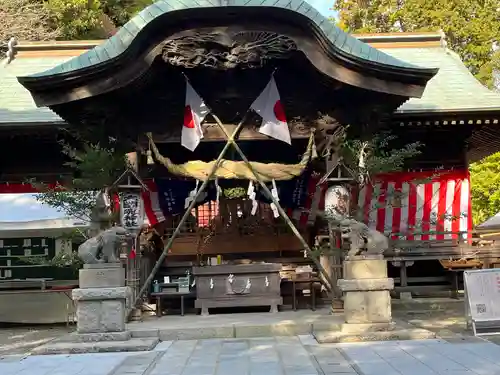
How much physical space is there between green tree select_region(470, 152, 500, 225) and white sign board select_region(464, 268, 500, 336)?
1390 centimetres

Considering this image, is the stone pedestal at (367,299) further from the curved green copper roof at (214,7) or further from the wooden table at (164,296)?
the wooden table at (164,296)

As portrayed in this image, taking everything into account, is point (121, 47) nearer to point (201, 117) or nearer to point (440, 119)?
point (201, 117)

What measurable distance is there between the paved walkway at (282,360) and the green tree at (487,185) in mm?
15533

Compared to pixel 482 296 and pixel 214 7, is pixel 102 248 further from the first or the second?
pixel 482 296

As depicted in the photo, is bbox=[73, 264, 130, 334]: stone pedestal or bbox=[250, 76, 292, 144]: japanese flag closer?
bbox=[73, 264, 130, 334]: stone pedestal

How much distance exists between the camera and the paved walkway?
586 centimetres

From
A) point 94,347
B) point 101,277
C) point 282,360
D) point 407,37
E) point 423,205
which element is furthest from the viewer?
point 407,37

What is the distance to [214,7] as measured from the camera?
7.68 metres

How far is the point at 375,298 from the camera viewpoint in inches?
311

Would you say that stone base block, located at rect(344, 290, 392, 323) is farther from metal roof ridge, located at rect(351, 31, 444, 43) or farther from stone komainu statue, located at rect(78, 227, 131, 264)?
metal roof ridge, located at rect(351, 31, 444, 43)

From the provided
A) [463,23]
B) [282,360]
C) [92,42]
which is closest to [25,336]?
[282,360]

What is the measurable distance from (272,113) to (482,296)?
447 cm

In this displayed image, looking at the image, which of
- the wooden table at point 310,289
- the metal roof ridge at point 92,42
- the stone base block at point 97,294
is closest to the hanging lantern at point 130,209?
the stone base block at point 97,294

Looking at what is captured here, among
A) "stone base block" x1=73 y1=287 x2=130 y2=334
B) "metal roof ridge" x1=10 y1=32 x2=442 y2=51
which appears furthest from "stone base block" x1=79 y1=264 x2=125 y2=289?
"metal roof ridge" x1=10 y1=32 x2=442 y2=51
